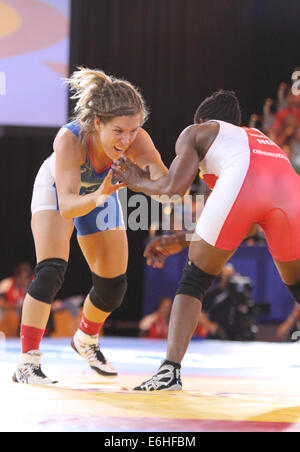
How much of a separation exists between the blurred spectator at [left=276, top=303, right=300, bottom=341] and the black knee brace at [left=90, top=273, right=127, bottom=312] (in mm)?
3302

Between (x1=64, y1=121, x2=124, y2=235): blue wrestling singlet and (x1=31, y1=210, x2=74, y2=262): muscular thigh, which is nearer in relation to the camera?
(x1=31, y1=210, x2=74, y2=262): muscular thigh

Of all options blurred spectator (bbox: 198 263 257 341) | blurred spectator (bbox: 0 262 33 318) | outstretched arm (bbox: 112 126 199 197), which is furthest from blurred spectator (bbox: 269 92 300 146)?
outstretched arm (bbox: 112 126 199 197)

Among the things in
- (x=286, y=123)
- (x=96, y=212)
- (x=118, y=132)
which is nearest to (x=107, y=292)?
(x=96, y=212)

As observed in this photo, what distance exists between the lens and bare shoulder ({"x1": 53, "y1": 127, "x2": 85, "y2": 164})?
7.48ft

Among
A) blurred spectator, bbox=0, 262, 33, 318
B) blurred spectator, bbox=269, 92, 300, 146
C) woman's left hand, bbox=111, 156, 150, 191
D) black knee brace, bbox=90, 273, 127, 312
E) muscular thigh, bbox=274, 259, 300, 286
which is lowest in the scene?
blurred spectator, bbox=0, 262, 33, 318

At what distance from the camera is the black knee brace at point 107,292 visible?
105 inches

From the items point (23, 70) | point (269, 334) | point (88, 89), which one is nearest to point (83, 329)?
point (88, 89)

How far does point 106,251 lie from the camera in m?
2.63

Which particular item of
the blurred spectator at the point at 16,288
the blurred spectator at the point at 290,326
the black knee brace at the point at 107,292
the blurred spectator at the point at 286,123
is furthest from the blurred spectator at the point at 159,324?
the black knee brace at the point at 107,292

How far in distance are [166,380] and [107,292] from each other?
0.72 meters

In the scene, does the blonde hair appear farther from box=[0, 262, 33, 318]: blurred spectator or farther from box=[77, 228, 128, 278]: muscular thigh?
box=[0, 262, 33, 318]: blurred spectator

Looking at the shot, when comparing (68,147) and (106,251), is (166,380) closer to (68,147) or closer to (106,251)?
(106,251)

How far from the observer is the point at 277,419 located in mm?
Result: 1551

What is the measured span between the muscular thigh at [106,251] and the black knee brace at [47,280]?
0.27 meters
